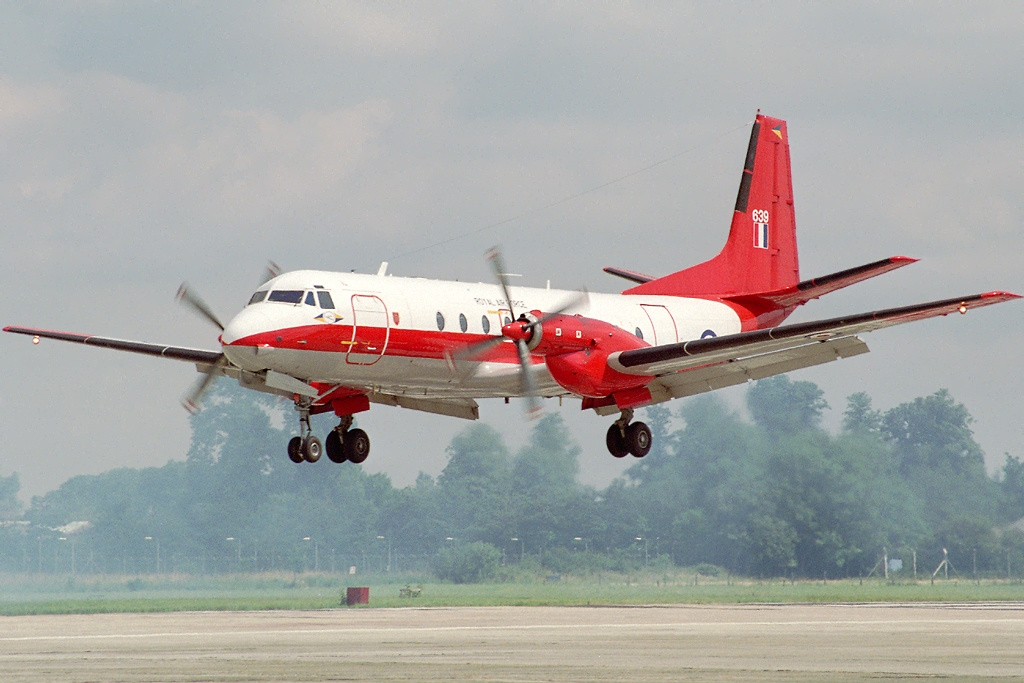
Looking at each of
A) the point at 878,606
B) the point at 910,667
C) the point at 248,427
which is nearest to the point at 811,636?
the point at 910,667

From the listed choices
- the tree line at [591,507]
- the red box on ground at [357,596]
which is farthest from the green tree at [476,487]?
the red box on ground at [357,596]

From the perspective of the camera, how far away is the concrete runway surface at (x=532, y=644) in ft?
96.5

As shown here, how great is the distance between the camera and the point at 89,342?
30969mm

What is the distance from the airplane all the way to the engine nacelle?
0.03 metres

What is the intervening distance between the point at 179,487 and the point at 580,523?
16.4m

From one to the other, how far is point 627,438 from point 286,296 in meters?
8.39

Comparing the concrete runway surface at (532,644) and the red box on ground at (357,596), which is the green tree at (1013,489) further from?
the red box on ground at (357,596)

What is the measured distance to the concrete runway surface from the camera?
2941 centimetres

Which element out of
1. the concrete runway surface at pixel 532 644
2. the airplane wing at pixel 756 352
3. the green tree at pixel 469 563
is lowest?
the concrete runway surface at pixel 532 644

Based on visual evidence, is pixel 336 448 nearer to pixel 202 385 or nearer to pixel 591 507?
pixel 202 385

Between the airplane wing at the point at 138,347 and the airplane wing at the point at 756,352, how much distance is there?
8134mm

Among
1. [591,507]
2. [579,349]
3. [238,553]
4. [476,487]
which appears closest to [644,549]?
[591,507]

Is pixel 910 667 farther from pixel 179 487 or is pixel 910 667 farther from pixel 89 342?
pixel 179 487

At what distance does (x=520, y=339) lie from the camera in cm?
2841
